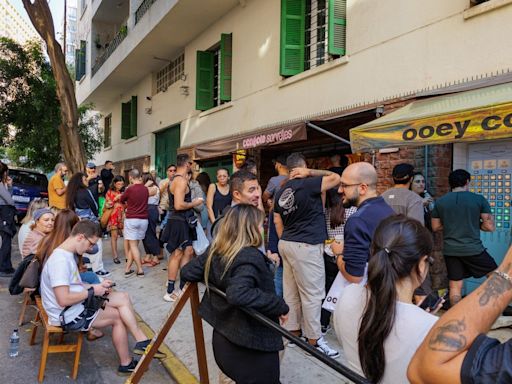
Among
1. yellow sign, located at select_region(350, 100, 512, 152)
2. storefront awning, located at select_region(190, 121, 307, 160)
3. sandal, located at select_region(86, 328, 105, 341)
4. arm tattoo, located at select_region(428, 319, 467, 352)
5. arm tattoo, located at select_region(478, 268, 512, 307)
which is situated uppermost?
storefront awning, located at select_region(190, 121, 307, 160)

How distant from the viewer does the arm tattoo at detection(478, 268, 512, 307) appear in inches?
40.6

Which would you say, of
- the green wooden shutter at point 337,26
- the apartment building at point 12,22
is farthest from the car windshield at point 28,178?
the apartment building at point 12,22

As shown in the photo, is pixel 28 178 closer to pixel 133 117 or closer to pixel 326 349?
pixel 133 117

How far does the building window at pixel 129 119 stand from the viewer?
60.8 ft

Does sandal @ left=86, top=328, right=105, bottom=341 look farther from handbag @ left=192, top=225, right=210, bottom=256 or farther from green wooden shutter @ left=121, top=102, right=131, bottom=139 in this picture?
green wooden shutter @ left=121, top=102, right=131, bottom=139

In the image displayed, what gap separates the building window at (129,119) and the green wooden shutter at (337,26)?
12.7m

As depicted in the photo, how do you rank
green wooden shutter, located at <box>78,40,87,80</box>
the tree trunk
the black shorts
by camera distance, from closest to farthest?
the black shorts < the tree trunk < green wooden shutter, located at <box>78,40,87,80</box>

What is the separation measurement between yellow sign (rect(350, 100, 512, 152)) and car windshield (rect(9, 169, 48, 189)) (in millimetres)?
13481

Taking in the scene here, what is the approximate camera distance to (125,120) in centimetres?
1977

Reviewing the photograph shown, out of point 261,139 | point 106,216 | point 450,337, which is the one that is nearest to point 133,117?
point 106,216

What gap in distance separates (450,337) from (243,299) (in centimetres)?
140

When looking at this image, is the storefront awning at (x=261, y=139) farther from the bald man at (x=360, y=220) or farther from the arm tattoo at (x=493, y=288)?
the arm tattoo at (x=493, y=288)

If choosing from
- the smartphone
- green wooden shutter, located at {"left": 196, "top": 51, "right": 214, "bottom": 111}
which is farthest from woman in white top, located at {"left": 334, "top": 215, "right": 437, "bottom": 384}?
green wooden shutter, located at {"left": 196, "top": 51, "right": 214, "bottom": 111}

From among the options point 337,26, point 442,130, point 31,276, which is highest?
point 337,26
